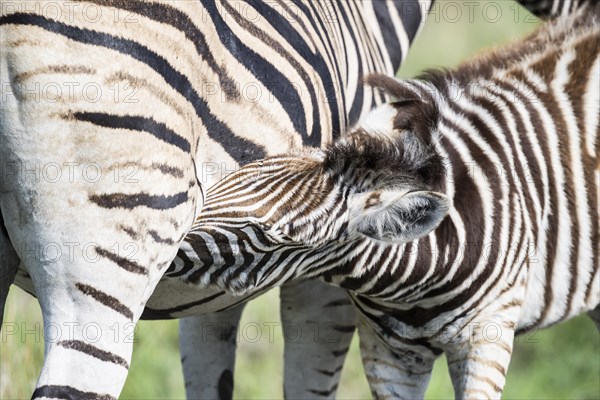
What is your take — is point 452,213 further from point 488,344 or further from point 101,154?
point 101,154

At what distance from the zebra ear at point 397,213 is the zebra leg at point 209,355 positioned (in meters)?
→ 1.92

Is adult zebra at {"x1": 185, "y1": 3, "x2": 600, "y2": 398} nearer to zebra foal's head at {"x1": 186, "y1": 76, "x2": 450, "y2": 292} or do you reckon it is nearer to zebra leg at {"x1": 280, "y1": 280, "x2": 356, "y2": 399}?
zebra foal's head at {"x1": 186, "y1": 76, "x2": 450, "y2": 292}

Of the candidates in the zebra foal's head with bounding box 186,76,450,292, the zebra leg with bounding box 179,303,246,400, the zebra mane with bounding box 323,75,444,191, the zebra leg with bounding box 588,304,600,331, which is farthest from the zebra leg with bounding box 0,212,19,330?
the zebra leg with bounding box 588,304,600,331

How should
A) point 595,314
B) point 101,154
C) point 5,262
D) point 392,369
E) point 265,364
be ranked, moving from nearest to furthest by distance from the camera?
point 101,154 → point 5,262 → point 392,369 → point 595,314 → point 265,364

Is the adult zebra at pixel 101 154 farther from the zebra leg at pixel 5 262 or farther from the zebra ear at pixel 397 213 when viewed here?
the zebra ear at pixel 397 213

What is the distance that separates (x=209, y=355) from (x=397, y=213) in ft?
7.34

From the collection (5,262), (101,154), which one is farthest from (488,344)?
(5,262)

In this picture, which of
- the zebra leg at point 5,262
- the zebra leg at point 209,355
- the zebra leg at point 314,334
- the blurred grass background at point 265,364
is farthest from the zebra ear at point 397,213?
the blurred grass background at point 265,364

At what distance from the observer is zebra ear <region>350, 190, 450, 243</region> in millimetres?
3742

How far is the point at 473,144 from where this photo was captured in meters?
4.46

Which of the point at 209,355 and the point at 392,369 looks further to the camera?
the point at 209,355

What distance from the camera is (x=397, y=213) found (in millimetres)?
3775

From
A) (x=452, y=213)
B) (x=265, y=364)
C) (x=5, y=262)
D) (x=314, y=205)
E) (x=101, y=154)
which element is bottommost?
(x=265, y=364)

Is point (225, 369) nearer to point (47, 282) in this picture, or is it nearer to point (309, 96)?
point (309, 96)
